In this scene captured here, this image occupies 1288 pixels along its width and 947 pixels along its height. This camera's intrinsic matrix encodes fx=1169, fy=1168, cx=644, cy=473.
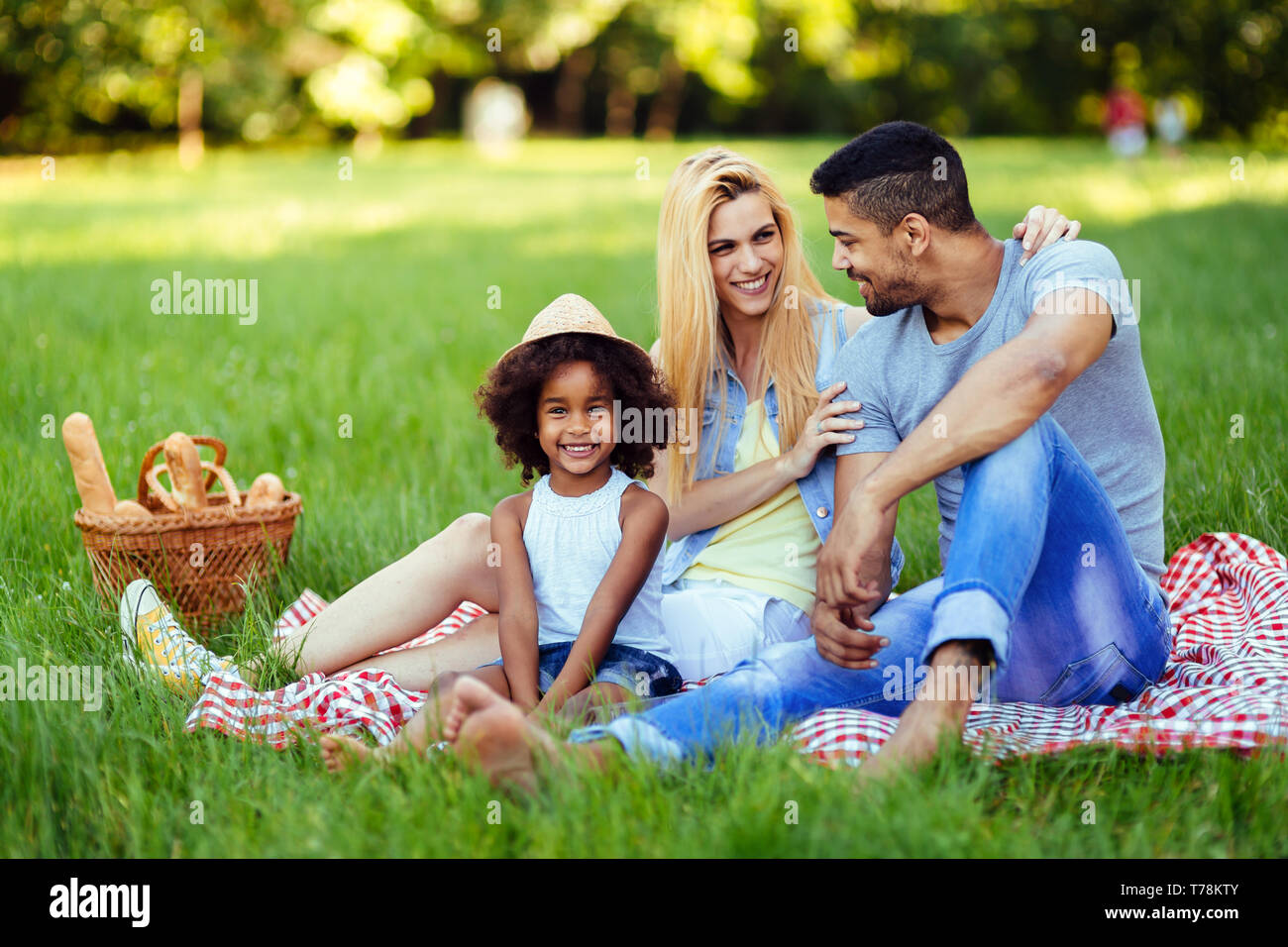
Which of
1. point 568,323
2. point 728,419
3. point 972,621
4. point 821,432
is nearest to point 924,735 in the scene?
point 972,621

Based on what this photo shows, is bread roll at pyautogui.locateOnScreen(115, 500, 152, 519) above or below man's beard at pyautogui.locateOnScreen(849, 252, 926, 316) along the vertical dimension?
below

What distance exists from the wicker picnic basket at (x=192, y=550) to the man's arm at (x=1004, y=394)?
2.08 metres

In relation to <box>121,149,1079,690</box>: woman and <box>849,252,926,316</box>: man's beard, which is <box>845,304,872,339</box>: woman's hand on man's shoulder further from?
<box>849,252,926,316</box>: man's beard

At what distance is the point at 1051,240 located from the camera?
2.98 m

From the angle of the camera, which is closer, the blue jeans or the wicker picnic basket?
the blue jeans

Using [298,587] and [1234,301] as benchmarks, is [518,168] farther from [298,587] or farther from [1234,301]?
[298,587]

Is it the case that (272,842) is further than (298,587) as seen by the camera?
No

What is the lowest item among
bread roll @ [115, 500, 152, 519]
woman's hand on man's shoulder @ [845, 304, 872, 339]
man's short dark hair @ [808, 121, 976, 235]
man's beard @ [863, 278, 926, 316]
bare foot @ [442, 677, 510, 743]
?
bare foot @ [442, 677, 510, 743]

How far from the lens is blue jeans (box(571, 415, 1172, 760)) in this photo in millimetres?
2459

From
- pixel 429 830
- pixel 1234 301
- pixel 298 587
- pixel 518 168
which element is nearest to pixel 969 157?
pixel 518 168

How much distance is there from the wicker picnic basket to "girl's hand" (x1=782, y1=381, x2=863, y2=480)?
5.76ft

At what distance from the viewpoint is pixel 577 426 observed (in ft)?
10.2

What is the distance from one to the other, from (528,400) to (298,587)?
4.57ft

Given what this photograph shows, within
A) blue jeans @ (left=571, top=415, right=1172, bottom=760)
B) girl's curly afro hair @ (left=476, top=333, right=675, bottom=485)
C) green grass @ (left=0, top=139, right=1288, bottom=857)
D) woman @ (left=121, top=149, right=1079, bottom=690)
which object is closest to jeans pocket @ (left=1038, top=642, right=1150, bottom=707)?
blue jeans @ (left=571, top=415, right=1172, bottom=760)
